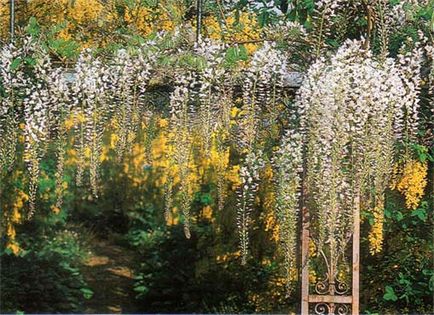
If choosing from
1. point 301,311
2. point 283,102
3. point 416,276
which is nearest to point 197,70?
point 283,102

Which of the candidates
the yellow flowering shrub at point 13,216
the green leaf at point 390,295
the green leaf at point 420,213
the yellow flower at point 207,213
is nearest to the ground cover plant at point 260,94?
the green leaf at point 420,213

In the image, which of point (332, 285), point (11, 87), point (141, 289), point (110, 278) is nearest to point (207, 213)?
point (141, 289)

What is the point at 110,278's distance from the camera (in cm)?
701

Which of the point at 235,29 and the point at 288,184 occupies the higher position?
the point at 235,29

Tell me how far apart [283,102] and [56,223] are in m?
3.26

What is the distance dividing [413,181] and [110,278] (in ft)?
10.4

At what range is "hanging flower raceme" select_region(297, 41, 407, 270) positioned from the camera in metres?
3.50

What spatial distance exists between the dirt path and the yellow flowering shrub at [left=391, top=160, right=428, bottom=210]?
267cm

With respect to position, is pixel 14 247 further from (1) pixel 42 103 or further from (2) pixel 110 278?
(1) pixel 42 103

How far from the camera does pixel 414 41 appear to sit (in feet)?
12.1

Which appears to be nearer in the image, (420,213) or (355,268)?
(355,268)

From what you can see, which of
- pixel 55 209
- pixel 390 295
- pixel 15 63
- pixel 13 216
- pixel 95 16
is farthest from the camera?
pixel 55 209

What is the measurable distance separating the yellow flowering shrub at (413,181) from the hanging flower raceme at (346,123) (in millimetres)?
789

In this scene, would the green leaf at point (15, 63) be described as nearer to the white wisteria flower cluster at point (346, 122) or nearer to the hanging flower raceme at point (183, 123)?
the hanging flower raceme at point (183, 123)
